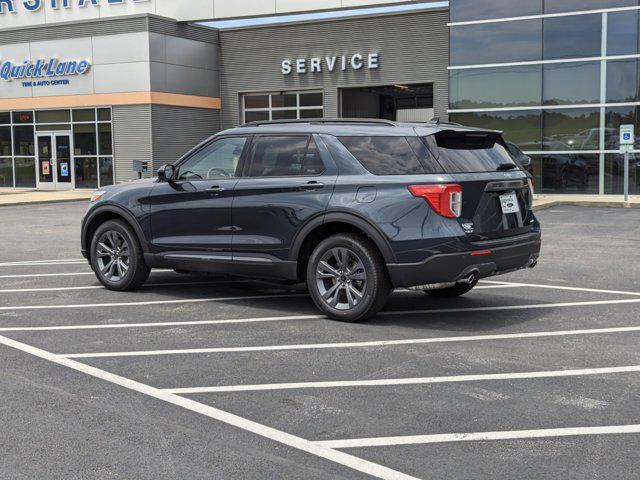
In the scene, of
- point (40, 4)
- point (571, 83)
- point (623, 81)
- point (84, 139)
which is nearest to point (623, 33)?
point (623, 81)

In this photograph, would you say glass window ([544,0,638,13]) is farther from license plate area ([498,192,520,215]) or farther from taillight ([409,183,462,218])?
taillight ([409,183,462,218])

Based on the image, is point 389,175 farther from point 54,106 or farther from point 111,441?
point 54,106

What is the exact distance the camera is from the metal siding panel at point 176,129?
2925 centimetres

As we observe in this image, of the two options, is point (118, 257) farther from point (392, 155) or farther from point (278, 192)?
point (392, 155)

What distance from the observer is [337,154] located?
7184 millimetres

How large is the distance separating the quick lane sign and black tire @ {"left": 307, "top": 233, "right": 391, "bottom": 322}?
2715cm

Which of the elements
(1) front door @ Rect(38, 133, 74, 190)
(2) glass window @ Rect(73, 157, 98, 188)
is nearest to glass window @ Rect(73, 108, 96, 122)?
(1) front door @ Rect(38, 133, 74, 190)

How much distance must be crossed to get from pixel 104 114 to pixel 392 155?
81.7ft

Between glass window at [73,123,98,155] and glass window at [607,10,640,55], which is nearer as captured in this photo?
glass window at [607,10,640,55]

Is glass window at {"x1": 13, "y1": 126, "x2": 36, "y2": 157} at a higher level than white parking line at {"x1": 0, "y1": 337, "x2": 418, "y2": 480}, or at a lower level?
higher

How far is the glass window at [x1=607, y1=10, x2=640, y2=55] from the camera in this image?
23422mm

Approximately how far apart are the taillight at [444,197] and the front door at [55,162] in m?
26.5

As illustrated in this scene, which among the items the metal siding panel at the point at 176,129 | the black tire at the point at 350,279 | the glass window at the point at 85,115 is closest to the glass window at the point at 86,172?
the glass window at the point at 85,115

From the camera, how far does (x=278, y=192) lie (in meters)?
7.38
